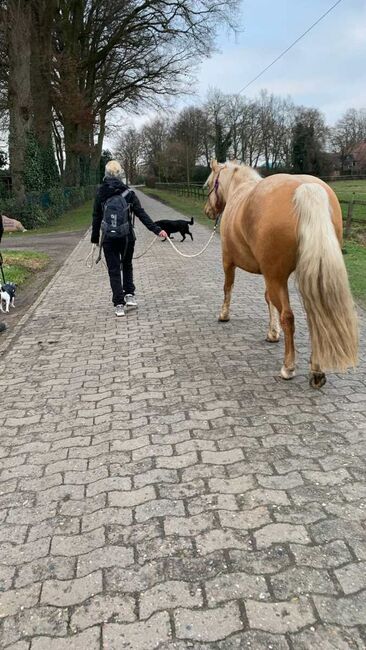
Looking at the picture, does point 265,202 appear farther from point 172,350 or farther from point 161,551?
point 161,551

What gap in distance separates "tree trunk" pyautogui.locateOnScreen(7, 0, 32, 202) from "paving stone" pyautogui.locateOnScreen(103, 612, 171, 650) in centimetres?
2242

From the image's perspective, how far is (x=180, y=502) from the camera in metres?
2.96

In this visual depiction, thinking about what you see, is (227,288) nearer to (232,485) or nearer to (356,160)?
(232,485)

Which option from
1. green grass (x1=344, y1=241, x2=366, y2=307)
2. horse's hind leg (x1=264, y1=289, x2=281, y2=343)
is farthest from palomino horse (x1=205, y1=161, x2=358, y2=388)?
green grass (x1=344, y1=241, x2=366, y2=307)

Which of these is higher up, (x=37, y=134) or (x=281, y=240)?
(x=37, y=134)

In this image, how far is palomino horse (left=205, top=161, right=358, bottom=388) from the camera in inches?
154

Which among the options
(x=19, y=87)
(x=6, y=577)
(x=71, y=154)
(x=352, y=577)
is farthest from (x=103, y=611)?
(x=71, y=154)

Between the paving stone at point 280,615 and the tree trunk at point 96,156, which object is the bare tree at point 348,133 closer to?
the tree trunk at point 96,156

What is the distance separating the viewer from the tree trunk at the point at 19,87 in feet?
67.5

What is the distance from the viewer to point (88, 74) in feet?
104

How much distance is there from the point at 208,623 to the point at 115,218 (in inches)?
228

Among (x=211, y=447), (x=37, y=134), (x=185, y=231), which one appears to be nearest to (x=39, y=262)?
(x=185, y=231)

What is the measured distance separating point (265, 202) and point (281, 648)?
3.35 m

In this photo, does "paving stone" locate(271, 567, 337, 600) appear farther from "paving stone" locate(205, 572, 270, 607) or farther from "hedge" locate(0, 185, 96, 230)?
"hedge" locate(0, 185, 96, 230)
